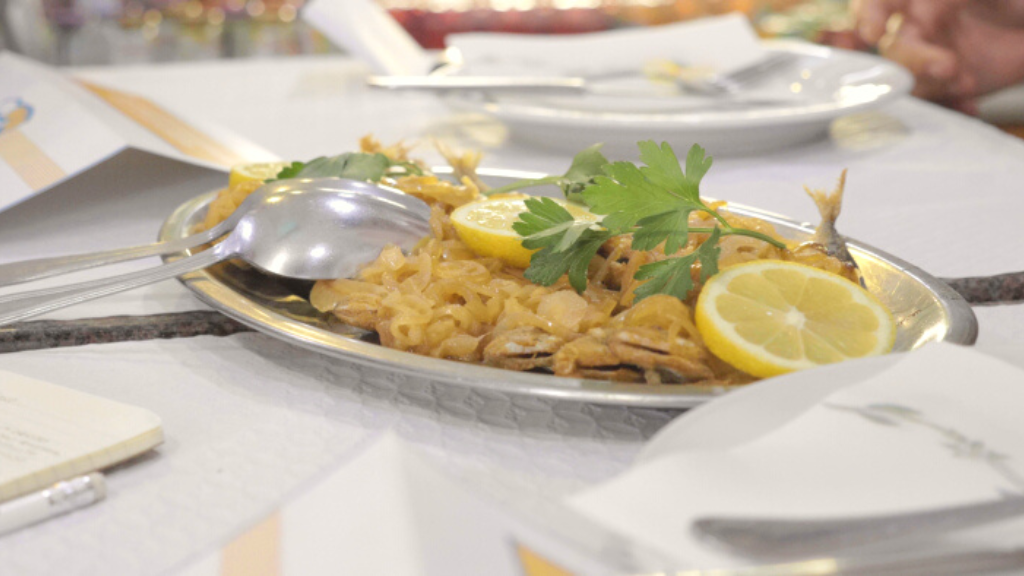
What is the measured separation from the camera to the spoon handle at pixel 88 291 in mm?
589

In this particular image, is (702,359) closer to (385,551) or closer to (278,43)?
(385,551)

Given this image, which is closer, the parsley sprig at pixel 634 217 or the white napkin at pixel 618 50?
the parsley sprig at pixel 634 217

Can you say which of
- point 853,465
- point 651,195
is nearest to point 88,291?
point 651,195

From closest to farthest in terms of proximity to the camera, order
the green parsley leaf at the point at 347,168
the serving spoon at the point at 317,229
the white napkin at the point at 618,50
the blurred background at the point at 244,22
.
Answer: the serving spoon at the point at 317,229 → the green parsley leaf at the point at 347,168 → the white napkin at the point at 618,50 → the blurred background at the point at 244,22

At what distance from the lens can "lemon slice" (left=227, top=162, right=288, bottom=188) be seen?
0.84 meters

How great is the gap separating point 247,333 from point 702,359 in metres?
0.32

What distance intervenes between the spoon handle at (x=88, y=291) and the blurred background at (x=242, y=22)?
1898 millimetres

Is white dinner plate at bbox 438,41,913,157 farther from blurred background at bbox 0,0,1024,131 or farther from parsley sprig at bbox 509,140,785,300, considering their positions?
blurred background at bbox 0,0,1024,131

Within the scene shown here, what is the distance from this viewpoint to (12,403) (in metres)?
0.50

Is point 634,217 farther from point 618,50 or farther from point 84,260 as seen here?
point 618,50

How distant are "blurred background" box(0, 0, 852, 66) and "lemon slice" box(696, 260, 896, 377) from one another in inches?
79.3

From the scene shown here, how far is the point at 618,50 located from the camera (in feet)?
5.41

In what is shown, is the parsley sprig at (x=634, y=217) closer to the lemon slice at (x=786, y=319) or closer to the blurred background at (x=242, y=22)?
the lemon slice at (x=786, y=319)

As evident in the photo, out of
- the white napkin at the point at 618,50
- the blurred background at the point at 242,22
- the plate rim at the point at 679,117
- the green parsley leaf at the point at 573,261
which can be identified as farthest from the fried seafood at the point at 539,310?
the blurred background at the point at 242,22
